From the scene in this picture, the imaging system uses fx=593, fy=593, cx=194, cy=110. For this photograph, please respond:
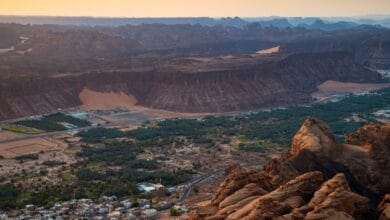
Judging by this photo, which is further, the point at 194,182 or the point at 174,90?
the point at 174,90

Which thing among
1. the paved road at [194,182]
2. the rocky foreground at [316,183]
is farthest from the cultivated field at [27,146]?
the rocky foreground at [316,183]

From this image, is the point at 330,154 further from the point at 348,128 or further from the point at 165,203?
the point at 348,128

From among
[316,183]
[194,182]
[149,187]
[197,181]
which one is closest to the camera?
[316,183]

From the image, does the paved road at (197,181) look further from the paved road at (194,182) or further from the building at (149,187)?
the building at (149,187)

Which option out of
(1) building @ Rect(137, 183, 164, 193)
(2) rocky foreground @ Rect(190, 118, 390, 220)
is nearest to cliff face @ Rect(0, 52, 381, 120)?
(1) building @ Rect(137, 183, 164, 193)

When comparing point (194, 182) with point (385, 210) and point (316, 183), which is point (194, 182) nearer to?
point (316, 183)

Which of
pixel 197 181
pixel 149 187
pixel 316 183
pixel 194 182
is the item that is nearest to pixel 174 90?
pixel 197 181

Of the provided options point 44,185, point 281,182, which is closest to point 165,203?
point 44,185
